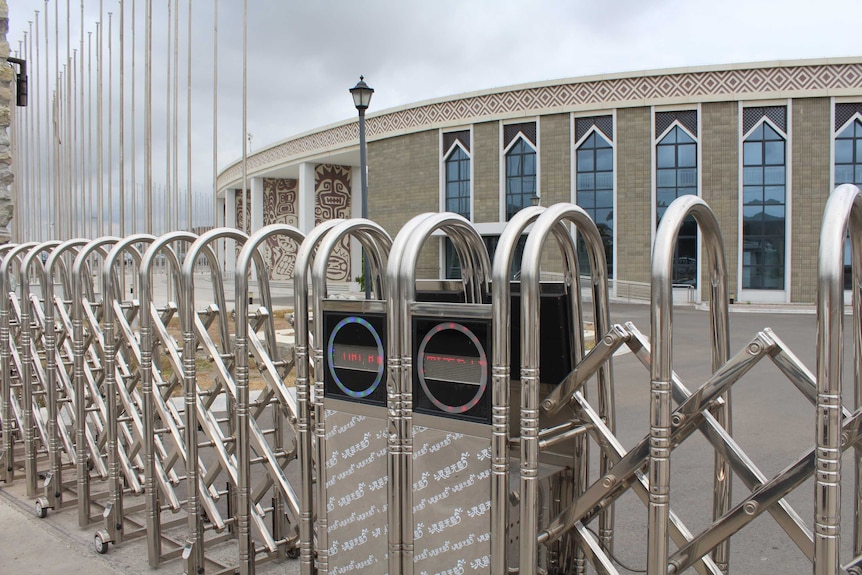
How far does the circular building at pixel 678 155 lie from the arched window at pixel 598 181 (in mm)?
43

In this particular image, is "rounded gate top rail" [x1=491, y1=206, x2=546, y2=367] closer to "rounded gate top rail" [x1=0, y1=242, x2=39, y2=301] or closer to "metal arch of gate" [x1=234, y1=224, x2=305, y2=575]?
"metal arch of gate" [x1=234, y1=224, x2=305, y2=575]

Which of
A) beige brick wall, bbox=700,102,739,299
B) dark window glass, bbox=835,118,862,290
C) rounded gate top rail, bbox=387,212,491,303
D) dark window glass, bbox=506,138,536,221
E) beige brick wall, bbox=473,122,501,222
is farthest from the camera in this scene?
beige brick wall, bbox=473,122,501,222

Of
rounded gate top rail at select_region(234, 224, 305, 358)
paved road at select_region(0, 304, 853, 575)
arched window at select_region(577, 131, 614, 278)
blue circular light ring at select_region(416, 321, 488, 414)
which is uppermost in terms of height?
arched window at select_region(577, 131, 614, 278)

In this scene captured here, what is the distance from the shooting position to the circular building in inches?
984

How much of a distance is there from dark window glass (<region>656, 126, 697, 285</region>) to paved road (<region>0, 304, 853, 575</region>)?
1799 centimetres

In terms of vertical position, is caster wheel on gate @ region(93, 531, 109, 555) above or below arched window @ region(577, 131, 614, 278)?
below

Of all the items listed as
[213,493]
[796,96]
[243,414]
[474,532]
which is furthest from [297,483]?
[796,96]

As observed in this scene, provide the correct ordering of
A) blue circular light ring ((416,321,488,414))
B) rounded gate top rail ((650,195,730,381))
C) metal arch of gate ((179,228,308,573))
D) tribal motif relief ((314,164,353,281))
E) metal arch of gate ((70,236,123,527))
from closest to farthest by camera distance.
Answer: rounded gate top rail ((650,195,730,381)) < blue circular light ring ((416,321,488,414)) < metal arch of gate ((179,228,308,573)) < metal arch of gate ((70,236,123,527)) < tribal motif relief ((314,164,353,281))

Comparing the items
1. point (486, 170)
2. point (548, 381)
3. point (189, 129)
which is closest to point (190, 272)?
point (548, 381)

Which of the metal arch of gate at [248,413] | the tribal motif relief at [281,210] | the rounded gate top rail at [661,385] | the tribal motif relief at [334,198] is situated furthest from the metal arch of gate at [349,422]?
the tribal motif relief at [281,210]

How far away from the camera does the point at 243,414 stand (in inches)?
125

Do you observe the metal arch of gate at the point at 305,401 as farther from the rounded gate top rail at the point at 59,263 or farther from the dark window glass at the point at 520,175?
the dark window glass at the point at 520,175

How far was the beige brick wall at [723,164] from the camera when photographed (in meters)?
25.5

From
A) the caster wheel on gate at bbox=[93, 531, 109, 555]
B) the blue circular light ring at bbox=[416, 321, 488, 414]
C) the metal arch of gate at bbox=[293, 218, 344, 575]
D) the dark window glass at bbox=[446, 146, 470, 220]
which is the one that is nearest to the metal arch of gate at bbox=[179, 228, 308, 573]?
the metal arch of gate at bbox=[293, 218, 344, 575]
